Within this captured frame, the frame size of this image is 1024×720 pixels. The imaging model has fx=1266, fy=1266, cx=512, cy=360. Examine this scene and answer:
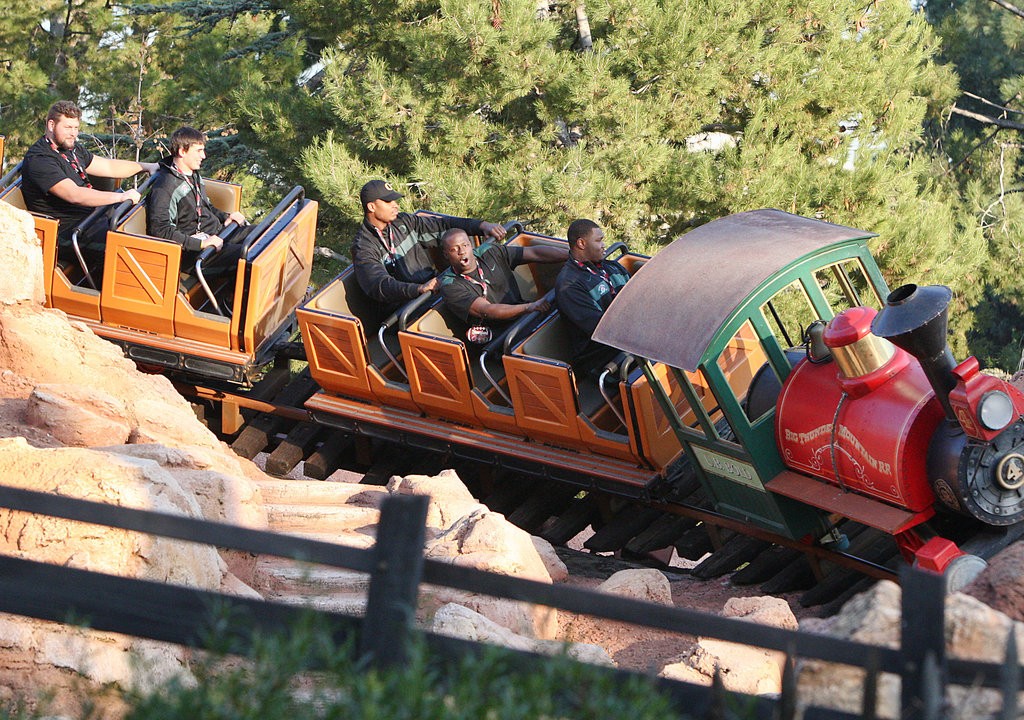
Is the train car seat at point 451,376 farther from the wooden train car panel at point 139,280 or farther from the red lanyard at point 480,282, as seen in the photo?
the wooden train car panel at point 139,280

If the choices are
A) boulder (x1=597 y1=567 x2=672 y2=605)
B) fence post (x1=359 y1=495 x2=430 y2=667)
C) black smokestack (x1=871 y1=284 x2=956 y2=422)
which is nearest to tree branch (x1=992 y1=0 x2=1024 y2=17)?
boulder (x1=597 y1=567 x2=672 y2=605)

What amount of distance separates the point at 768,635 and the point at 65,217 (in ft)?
26.7

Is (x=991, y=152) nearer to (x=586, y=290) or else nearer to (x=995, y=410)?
(x=586, y=290)

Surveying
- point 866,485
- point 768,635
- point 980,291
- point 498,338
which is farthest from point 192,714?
point 980,291

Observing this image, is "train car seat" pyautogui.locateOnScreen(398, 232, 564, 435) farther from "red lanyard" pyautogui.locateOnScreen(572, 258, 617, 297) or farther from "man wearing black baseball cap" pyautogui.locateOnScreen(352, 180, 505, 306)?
"red lanyard" pyautogui.locateOnScreen(572, 258, 617, 297)

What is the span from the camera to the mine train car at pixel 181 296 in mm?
9242

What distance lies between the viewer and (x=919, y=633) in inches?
118

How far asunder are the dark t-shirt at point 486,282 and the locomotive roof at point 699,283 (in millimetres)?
1853

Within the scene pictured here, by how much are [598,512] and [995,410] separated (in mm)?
3382

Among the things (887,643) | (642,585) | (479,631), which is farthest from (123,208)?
(887,643)

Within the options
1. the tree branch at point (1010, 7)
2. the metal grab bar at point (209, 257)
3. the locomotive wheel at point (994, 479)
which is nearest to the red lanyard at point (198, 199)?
the metal grab bar at point (209, 257)

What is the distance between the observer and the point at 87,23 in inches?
816

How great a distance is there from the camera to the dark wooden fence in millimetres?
2979

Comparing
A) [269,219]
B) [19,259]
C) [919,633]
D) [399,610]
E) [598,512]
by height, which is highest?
[919,633]
